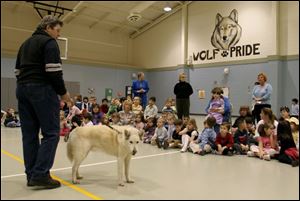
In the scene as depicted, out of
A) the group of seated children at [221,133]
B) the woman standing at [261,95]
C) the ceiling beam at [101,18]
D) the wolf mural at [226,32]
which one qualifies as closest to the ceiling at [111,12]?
the ceiling beam at [101,18]

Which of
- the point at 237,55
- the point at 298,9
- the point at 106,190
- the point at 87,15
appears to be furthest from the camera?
the point at 87,15

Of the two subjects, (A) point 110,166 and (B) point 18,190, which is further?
(A) point 110,166

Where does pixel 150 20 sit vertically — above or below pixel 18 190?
above

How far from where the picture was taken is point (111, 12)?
1809cm

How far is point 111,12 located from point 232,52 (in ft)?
24.1

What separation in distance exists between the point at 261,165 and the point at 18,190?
3430 mm

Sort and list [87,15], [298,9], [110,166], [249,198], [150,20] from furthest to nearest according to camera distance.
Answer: [150,20] < [87,15] < [298,9] < [110,166] < [249,198]

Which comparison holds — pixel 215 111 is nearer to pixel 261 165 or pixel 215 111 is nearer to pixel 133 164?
pixel 261 165

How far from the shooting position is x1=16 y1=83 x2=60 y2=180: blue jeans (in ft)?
10.7

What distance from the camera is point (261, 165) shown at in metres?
4.73

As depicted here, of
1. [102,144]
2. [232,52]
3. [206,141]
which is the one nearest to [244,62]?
[232,52]

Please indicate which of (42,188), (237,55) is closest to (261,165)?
(42,188)

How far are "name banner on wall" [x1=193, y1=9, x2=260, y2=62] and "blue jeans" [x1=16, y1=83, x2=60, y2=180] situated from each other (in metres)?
13.3

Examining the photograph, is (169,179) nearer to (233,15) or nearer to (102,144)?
(102,144)
